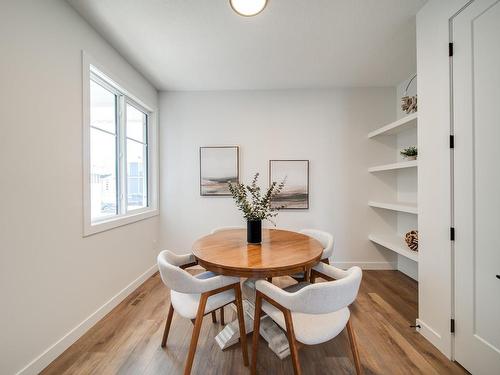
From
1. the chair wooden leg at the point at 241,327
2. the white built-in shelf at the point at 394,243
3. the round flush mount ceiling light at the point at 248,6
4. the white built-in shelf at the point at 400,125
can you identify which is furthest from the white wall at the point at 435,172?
the chair wooden leg at the point at 241,327

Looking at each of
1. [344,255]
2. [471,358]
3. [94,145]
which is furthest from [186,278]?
[344,255]

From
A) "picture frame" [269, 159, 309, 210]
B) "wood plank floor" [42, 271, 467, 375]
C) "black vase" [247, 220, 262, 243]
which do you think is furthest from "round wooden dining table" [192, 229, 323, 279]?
"picture frame" [269, 159, 309, 210]

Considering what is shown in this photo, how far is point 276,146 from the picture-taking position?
3.23m

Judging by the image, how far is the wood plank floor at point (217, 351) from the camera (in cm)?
148

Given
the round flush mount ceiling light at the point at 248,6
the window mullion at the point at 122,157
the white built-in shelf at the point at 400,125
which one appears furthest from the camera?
the window mullion at the point at 122,157

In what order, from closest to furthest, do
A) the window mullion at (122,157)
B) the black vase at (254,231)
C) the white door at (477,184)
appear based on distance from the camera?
the white door at (477,184)
the black vase at (254,231)
the window mullion at (122,157)

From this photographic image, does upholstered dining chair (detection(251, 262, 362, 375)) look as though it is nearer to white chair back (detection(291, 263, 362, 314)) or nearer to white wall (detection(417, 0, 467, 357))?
white chair back (detection(291, 263, 362, 314))

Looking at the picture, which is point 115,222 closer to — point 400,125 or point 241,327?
point 241,327

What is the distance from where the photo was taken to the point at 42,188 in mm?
1505

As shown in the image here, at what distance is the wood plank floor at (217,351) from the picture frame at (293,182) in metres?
1.47

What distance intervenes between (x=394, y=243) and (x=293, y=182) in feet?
4.91

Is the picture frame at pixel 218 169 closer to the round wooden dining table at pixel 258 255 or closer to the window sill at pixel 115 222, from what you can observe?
the window sill at pixel 115 222

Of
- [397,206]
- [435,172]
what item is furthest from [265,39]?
[397,206]

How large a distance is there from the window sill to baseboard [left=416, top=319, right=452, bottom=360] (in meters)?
2.94
